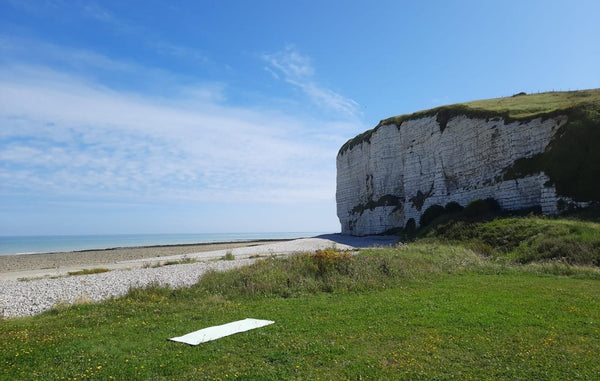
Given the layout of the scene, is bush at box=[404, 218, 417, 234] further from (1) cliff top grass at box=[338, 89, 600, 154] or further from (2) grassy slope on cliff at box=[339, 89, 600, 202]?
(2) grassy slope on cliff at box=[339, 89, 600, 202]

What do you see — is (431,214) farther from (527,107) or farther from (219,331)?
(219,331)

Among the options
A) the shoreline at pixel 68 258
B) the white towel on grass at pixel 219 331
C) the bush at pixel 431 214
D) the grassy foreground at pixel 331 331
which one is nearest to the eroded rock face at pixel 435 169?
the bush at pixel 431 214

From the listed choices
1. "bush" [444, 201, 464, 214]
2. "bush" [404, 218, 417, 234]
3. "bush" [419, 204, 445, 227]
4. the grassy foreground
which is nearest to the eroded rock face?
"bush" [404, 218, 417, 234]

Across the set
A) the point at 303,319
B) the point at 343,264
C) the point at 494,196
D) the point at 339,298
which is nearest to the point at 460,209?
the point at 494,196

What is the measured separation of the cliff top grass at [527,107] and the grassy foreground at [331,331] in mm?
23018

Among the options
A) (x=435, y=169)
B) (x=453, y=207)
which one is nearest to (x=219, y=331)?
(x=453, y=207)

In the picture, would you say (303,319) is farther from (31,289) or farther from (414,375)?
(31,289)

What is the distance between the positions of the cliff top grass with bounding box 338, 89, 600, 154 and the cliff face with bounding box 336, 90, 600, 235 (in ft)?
0.76

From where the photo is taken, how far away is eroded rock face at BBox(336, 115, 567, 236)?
35531 mm

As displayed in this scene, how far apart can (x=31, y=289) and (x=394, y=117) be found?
49.9m

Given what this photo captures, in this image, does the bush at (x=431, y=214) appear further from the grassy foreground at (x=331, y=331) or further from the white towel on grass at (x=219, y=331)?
the white towel on grass at (x=219, y=331)

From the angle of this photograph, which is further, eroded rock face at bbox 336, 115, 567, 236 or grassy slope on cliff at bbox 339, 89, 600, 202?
eroded rock face at bbox 336, 115, 567, 236

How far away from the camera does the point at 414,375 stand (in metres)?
6.73

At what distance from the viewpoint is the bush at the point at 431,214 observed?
44.2m
